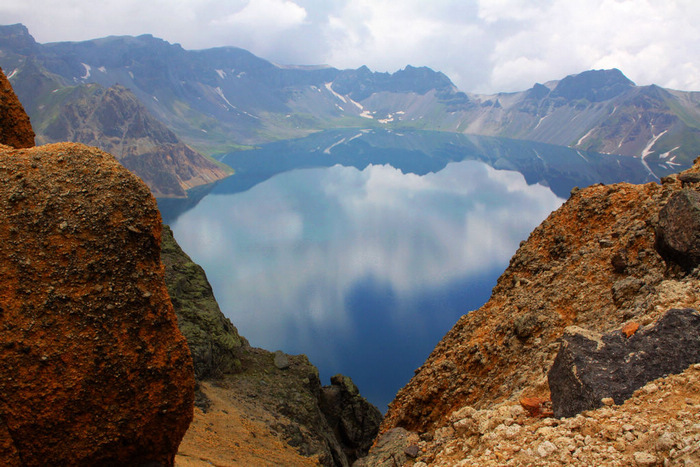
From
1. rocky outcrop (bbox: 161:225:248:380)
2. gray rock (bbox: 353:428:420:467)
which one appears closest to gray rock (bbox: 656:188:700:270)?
gray rock (bbox: 353:428:420:467)

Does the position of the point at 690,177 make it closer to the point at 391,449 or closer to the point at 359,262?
the point at 391,449

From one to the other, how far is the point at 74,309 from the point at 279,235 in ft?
296

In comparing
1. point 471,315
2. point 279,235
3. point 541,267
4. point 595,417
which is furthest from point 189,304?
point 279,235

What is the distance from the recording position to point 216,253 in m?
88.1

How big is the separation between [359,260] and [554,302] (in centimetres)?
A: 6906

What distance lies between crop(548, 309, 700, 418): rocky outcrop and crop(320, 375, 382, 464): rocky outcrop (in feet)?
85.1

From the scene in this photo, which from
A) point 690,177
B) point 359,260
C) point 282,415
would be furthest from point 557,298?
point 359,260

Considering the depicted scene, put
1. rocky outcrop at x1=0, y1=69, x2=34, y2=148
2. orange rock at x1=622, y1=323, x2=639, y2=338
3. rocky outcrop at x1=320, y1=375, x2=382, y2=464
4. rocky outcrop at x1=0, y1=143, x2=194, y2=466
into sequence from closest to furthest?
orange rock at x1=622, y1=323, x2=639, y2=338 < rocky outcrop at x1=0, y1=143, x2=194, y2=466 < rocky outcrop at x1=0, y1=69, x2=34, y2=148 < rocky outcrop at x1=320, y1=375, x2=382, y2=464

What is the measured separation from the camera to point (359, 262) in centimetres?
8200

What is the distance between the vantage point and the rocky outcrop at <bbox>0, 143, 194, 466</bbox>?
8.96 meters

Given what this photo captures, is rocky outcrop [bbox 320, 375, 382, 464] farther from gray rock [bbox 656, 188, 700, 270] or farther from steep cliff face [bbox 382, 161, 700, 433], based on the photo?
gray rock [bbox 656, 188, 700, 270]

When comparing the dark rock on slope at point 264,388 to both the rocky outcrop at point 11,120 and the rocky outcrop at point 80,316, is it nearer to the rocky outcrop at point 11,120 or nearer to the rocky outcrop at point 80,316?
the rocky outcrop at point 80,316

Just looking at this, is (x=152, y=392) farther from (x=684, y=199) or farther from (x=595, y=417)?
(x=684, y=199)

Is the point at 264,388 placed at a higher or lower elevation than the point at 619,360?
higher
